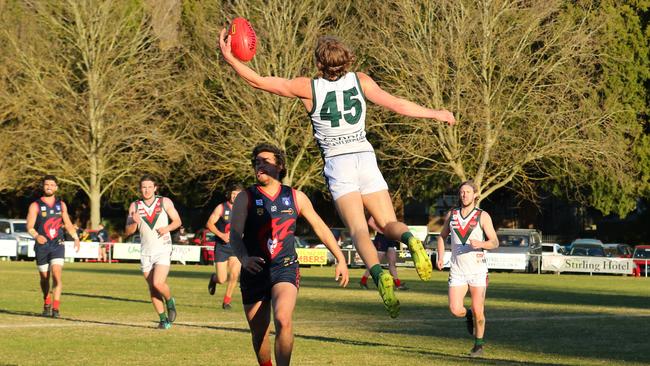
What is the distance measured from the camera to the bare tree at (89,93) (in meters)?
56.3

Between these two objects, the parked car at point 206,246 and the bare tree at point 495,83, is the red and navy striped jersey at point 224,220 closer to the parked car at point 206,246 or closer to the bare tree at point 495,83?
the bare tree at point 495,83

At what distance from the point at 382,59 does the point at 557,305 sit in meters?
26.0

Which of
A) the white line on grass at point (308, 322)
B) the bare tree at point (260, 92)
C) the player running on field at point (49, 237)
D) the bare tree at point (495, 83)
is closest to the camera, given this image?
the white line on grass at point (308, 322)

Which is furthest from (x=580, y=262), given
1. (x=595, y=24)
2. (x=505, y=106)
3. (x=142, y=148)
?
(x=142, y=148)

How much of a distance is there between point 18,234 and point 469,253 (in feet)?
138

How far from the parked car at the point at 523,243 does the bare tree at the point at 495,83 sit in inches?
181

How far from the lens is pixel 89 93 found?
186ft

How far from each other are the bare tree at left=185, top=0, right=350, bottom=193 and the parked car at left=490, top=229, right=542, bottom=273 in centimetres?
1161

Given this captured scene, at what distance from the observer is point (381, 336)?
56.5 ft

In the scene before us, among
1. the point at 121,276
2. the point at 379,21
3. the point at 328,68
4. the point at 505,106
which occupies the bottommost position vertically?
the point at 121,276

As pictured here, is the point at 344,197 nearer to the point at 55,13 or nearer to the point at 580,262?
the point at 580,262

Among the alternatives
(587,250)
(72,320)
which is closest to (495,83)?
(587,250)

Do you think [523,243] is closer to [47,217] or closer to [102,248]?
[102,248]

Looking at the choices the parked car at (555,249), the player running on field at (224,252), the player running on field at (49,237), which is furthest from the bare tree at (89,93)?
the player running on field at (49,237)
